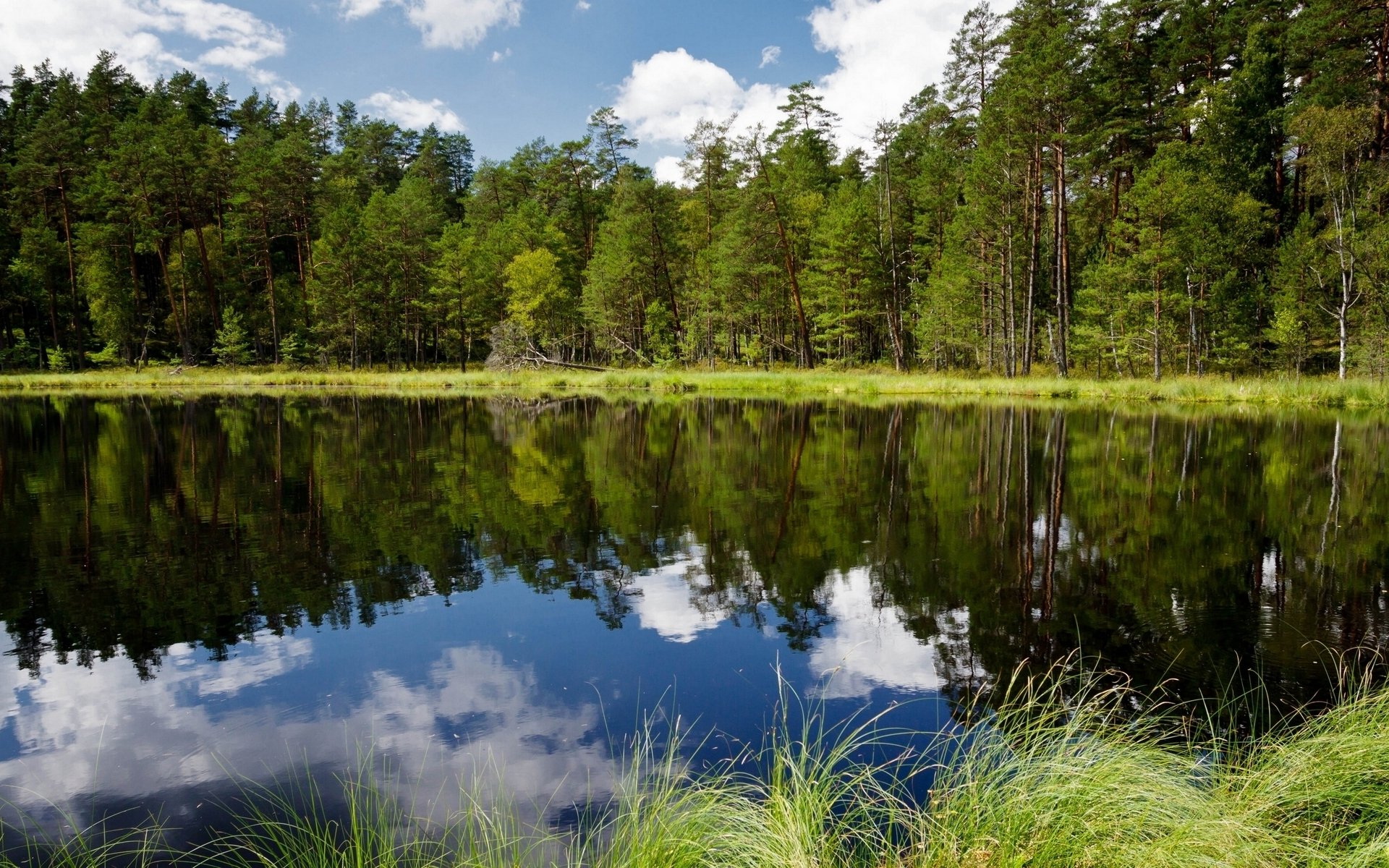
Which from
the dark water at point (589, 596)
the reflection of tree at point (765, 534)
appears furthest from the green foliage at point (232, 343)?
the dark water at point (589, 596)

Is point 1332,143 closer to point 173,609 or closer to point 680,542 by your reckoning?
point 680,542

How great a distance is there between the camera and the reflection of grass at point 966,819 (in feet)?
9.02

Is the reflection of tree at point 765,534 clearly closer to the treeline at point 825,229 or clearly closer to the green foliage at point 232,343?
the treeline at point 825,229

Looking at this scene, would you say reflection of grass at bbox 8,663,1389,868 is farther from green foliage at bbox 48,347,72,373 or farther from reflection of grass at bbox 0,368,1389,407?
green foliage at bbox 48,347,72,373

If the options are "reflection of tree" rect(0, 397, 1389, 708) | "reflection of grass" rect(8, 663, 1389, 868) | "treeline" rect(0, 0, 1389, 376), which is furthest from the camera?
"treeline" rect(0, 0, 1389, 376)

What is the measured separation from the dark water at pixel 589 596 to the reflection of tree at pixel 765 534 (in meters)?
0.06

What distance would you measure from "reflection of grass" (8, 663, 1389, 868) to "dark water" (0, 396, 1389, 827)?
0.51 meters

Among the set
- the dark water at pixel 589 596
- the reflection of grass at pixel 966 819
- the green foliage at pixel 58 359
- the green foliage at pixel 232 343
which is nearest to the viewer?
the reflection of grass at pixel 966 819

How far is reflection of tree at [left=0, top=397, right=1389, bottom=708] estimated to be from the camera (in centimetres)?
686

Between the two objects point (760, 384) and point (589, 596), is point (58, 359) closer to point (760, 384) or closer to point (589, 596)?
point (760, 384)

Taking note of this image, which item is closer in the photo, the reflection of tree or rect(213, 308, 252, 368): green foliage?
the reflection of tree

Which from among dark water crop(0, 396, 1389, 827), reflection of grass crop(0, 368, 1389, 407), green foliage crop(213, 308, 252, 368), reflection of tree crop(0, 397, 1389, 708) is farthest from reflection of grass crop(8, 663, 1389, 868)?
green foliage crop(213, 308, 252, 368)

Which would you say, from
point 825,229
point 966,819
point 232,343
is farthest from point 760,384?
point 232,343

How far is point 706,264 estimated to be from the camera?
5109 centimetres
